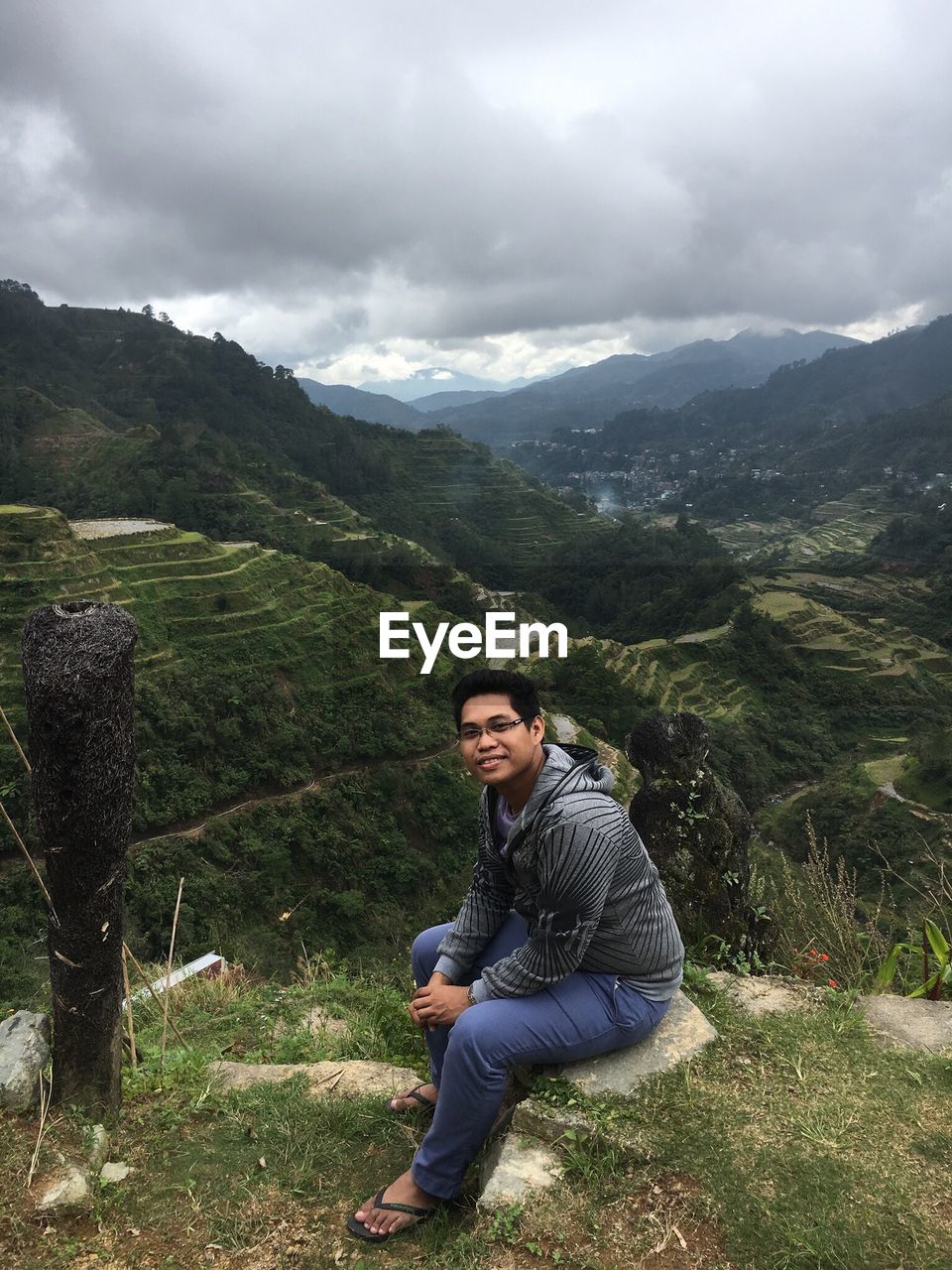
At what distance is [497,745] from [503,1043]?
745 mm

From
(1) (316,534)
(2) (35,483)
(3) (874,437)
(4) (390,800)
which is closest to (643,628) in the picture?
(1) (316,534)

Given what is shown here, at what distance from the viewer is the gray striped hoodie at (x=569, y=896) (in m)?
1.77

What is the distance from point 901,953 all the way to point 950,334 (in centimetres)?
22447

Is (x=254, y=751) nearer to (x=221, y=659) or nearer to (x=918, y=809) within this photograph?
(x=221, y=659)

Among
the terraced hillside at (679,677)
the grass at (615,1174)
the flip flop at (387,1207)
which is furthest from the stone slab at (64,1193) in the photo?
the terraced hillside at (679,677)

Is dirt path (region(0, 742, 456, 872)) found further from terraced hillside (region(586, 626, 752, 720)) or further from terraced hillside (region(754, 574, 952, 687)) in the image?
terraced hillside (region(754, 574, 952, 687))

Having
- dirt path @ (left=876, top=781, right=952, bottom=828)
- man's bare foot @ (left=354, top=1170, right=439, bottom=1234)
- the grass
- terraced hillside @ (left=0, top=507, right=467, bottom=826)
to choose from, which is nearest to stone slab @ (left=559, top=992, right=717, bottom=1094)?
the grass

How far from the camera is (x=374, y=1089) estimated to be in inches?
93.4

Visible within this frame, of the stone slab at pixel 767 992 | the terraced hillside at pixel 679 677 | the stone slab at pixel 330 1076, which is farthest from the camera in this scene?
the terraced hillside at pixel 679 677

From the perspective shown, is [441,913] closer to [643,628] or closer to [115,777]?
[115,777]

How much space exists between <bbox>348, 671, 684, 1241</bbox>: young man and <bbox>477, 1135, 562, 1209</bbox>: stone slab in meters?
0.06

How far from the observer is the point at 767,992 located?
2.64 m

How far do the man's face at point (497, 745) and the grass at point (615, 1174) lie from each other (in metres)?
0.90

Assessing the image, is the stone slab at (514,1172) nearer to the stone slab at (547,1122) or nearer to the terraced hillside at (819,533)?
the stone slab at (547,1122)
